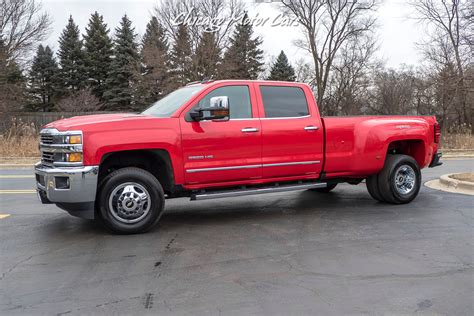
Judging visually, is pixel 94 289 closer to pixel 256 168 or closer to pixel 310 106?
pixel 256 168

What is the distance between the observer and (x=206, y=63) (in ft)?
→ 113

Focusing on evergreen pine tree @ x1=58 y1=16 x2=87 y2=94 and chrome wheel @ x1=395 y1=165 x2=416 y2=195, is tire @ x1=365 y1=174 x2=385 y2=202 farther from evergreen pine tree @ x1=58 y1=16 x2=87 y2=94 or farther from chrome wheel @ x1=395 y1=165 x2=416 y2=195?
evergreen pine tree @ x1=58 y1=16 x2=87 y2=94

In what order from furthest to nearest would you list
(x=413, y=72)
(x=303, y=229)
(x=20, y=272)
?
(x=413, y=72) < (x=303, y=229) < (x=20, y=272)

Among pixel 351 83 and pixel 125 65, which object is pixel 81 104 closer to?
pixel 125 65

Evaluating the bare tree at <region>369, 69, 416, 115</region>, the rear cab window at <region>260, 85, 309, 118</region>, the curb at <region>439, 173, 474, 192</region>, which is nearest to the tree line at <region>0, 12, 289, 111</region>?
the bare tree at <region>369, 69, 416, 115</region>

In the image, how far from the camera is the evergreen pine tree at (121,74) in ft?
160

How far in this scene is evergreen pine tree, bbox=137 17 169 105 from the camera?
35219mm

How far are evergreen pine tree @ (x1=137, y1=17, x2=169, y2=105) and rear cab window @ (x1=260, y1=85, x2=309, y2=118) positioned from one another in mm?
29615

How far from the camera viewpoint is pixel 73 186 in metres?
5.33

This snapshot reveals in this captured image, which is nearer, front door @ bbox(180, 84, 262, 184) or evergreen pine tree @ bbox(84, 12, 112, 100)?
front door @ bbox(180, 84, 262, 184)

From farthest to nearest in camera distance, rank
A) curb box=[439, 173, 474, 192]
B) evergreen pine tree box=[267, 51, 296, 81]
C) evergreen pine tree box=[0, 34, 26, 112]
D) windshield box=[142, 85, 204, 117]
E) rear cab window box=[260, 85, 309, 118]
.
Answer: evergreen pine tree box=[267, 51, 296, 81] < evergreen pine tree box=[0, 34, 26, 112] < curb box=[439, 173, 474, 192] < rear cab window box=[260, 85, 309, 118] < windshield box=[142, 85, 204, 117]

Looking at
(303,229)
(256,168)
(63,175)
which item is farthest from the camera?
(256,168)

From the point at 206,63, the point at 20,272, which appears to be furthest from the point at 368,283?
the point at 206,63

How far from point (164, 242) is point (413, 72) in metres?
39.0
